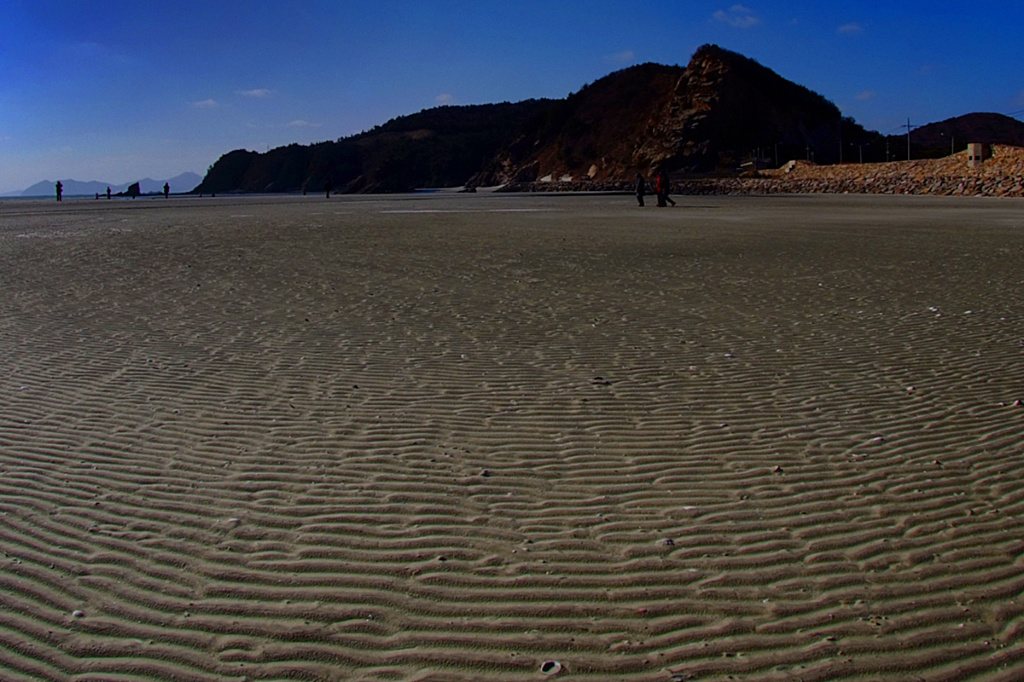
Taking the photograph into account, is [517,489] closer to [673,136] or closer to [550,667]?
[550,667]

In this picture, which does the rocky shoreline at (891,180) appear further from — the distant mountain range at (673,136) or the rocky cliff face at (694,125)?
the rocky cliff face at (694,125)

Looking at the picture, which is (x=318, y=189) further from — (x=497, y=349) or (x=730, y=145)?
(x=497, y=349)

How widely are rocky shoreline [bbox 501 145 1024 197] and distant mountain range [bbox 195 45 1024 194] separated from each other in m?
6.88

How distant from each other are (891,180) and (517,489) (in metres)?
47.4

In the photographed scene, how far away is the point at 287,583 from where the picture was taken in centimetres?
391

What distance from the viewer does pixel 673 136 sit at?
73125 millimetres

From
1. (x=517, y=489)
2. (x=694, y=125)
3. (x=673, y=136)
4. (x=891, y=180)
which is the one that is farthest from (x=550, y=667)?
(x=673, y=136)

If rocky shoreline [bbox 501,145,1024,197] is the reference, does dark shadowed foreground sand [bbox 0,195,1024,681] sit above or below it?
below

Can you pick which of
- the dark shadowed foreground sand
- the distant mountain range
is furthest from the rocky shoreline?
the dark shadowed foreground sand

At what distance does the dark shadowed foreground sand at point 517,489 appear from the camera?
3432 millimetres

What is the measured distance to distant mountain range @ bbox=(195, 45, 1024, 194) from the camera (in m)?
70.9

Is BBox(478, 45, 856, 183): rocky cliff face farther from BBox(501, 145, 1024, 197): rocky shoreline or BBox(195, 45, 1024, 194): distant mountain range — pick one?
BBox(501, 145, 1024, 197): rocky shoreline

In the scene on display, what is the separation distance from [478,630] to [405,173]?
407 ft

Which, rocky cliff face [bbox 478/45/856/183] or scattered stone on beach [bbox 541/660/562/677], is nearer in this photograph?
scattered stone on beach [bbox 541/660/562/677]
